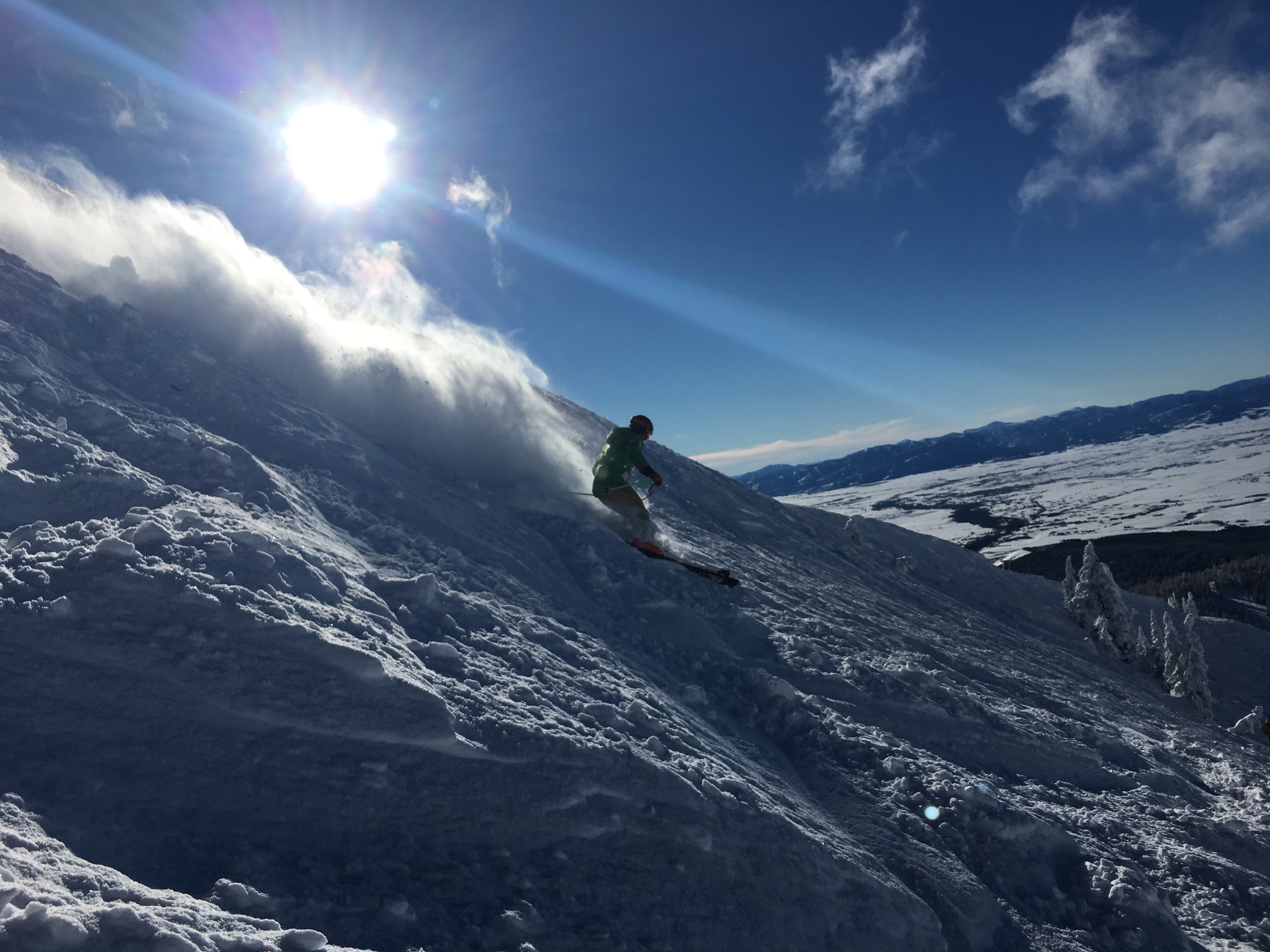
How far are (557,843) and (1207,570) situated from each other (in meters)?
159

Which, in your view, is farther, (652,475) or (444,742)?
(652,475)

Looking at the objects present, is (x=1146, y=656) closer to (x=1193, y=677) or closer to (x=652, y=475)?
(x=1193, y=677)

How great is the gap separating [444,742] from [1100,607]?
112 ft

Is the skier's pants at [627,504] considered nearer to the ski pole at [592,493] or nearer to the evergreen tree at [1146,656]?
the ski pole at [592,493]

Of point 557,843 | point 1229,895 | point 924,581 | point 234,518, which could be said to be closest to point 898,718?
point 1229,895

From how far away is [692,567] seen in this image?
38.8 feet

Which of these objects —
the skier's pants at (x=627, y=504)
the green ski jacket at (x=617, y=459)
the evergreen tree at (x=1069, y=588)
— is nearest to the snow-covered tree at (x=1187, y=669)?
the evergreen tree at (x=1069, y=588)

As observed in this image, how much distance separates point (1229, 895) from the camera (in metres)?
7.15

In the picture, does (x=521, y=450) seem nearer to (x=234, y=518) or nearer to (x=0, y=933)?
(x=234, y=518)

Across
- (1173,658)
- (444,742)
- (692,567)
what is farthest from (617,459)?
(1173,658)

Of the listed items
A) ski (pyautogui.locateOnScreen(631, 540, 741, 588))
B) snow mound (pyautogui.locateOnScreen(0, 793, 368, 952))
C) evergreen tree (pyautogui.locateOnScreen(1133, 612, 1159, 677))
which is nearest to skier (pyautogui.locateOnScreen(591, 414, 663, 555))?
ski (pyautogui.locateOnScreen(631, 540, 741, 588))

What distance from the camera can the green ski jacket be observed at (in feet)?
43.1

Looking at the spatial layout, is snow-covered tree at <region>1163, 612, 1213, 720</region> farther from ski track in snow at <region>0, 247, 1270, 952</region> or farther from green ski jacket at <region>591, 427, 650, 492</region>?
green ski jacket at <region>591, 427, 650, 492</region>

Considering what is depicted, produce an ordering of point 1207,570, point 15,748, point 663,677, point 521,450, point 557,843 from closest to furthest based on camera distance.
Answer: point 15,748, point 557,843, point 663,677, point 521,450, point 1207,570
